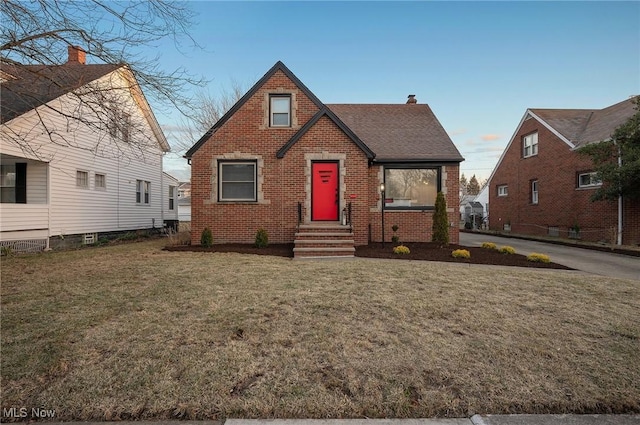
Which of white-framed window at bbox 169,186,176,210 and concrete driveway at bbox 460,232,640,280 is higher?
white-framed window at bbox 169,186,176,210

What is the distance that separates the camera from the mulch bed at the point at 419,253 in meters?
8.63

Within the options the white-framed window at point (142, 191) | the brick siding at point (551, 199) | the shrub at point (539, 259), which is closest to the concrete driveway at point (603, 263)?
the shrub at point (539, 259)

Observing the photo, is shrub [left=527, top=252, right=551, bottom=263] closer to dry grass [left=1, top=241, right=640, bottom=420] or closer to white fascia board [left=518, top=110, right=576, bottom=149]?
dry grass [left=1, top=241, right=640, bottom=420]

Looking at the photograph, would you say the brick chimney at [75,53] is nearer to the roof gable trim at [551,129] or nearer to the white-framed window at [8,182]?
the white-framed window at [8,182]

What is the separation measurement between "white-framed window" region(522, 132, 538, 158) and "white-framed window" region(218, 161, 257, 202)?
55.4ft

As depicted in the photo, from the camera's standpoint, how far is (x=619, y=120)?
15.1m

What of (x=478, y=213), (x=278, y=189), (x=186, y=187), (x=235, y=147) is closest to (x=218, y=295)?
(x=278, y=189)

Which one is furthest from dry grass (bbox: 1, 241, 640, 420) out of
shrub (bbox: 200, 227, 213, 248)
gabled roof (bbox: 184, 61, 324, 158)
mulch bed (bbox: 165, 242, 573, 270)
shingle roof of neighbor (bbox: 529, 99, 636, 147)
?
shingle roof of neighbor (bbox: 529, 99, 636, 147)

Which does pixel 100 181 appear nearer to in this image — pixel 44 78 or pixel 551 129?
pixel 44 78

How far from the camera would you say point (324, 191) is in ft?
38.2

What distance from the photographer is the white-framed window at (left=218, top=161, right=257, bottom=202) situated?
11.7 metres

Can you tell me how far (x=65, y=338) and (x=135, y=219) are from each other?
15.3 metres

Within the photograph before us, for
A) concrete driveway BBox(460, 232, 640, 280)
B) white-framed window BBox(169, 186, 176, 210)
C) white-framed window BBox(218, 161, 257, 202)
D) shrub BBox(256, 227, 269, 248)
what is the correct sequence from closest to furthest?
concrete driveway BBox(460, 232, 640, 280), shrub BBox(256, 227, 269, 248), white-framed window BBox(218, 161, 257, 202), white-framed window BBox(169, 186, 176, 210)

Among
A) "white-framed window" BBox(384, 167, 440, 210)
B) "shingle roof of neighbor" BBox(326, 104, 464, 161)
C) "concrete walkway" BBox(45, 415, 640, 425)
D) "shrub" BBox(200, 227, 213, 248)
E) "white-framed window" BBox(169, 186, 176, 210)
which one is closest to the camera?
"concrete walkway" BBox(45, 415, 640, 425)
